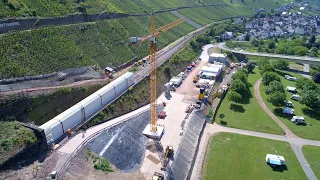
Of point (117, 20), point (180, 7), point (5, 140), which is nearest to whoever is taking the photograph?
point (5, 140)

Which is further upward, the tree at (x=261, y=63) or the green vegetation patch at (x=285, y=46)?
the green vegetation patch at (x=285, y=46)

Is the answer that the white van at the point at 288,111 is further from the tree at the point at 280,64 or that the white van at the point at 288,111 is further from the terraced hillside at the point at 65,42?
the terraced hillside at the point at 65,42

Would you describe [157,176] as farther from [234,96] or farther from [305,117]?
[305,117]

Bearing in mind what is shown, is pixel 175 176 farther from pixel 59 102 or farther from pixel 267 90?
pixel 267 90

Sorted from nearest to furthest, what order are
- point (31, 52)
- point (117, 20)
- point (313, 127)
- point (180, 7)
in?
point (31, 52) < point (313, 127) < point (117, 20) < point (180, 7)

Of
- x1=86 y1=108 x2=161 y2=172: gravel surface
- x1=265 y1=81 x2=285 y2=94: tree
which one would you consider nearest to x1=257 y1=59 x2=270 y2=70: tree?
x1=265 y1=81 x2=285 y2=94: tree

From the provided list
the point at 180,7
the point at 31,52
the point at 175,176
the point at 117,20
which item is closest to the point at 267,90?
the point at 175,176

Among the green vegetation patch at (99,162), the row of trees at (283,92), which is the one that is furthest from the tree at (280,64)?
the green vegetation patch at (99,162)

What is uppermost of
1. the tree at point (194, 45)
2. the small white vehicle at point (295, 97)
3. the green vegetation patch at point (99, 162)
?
the tree at point (194, 45)
